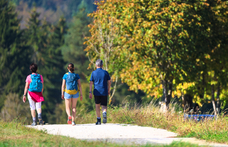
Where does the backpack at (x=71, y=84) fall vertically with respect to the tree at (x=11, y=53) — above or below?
below

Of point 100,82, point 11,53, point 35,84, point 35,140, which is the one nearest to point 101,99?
point 100,82

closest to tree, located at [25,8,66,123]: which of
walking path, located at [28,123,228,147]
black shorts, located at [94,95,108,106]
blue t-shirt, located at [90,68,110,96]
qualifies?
black shorts, located at [94,95,108,106]

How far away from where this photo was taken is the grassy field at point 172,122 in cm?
926

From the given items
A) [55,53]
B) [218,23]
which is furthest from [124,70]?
[55,53]

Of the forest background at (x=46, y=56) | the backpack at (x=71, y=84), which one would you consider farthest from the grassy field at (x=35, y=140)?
the forest background at (x=46, y=56)

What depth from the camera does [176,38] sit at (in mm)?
17188

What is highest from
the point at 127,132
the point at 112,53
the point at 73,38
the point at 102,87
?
the point at 73,38

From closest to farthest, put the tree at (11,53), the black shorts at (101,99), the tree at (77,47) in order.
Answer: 1. the black shorts at (101,99)
2. the tree at (11,53)
3. the tree at (77,47)

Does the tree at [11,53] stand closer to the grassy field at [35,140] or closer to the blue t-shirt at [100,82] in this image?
the blue t-shirt at [100,82]

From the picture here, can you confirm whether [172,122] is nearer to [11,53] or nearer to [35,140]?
[35,140]

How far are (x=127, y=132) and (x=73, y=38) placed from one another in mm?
57268

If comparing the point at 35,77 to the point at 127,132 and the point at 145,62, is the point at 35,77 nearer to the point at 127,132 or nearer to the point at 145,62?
the point at 127,132

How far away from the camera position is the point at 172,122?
36.7 ft

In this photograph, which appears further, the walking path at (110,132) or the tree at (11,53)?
the tree at (11,53)
